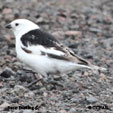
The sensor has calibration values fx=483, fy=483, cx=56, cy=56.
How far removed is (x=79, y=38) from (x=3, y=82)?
3.31m

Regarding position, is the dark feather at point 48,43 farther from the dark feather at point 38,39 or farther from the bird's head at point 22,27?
the bird's head at point 22,27

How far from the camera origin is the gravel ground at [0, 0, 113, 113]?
268 inches

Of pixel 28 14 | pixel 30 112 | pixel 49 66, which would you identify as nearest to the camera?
pixel 30 112

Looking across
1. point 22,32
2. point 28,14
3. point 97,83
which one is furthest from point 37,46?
point 28,14

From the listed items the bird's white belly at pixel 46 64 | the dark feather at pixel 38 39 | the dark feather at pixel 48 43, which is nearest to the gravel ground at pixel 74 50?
the bird's white belly at pixel 46 64

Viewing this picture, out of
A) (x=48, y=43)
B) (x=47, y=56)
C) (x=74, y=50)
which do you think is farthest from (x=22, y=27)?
(x=74, y=50)

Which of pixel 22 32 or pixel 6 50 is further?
pixel 6 50

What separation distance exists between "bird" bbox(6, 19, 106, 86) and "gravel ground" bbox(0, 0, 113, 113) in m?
0.36

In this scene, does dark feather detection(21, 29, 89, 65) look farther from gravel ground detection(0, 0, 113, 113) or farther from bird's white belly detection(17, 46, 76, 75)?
gravel ground detection(0, 0, 113, 113)

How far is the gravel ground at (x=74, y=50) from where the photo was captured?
6801mm

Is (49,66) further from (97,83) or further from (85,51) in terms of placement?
(85,51)

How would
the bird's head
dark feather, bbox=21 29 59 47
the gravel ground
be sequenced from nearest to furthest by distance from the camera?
1. the gravel ground
2. dark feather, bbox=21 29 59 47
3. the bird's head

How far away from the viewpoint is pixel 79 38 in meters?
10.6

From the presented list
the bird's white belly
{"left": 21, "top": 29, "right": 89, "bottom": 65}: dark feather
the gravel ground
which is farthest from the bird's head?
the bird's white belly
